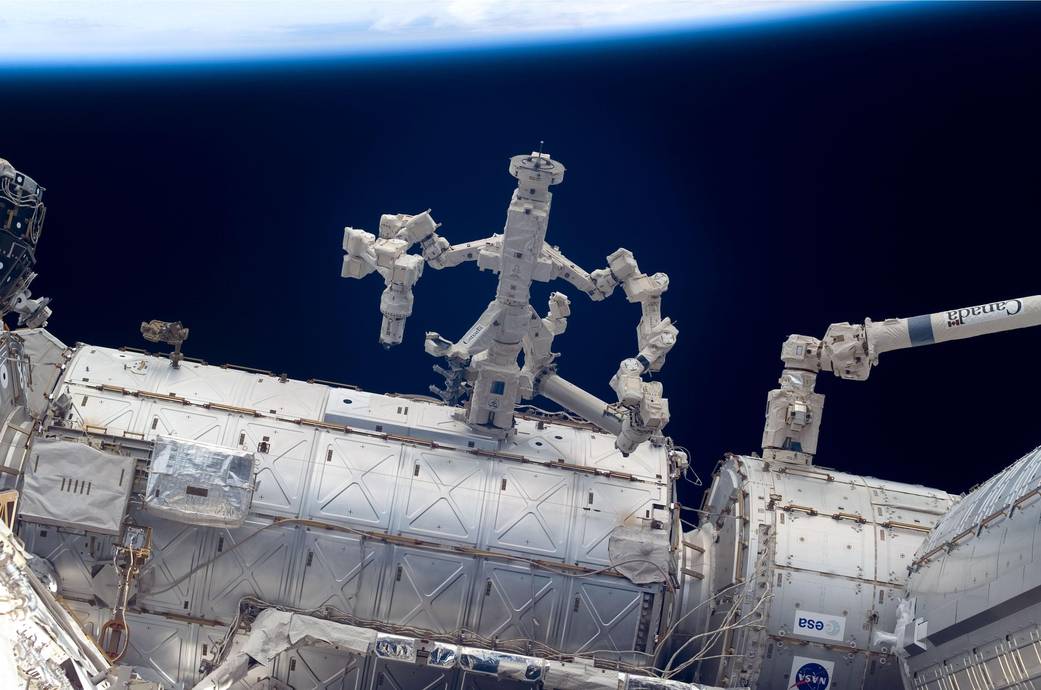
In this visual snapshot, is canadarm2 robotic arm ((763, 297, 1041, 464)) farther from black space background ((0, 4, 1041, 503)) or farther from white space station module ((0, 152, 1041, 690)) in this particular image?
black space background ((0, 4, 1041, 503))

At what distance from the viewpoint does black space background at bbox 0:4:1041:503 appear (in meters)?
21.1

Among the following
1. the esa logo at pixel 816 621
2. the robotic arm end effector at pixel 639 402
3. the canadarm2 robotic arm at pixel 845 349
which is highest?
the canadarm2 robotic arm at pixel 845 349

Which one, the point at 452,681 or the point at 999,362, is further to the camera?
the point at 999,362

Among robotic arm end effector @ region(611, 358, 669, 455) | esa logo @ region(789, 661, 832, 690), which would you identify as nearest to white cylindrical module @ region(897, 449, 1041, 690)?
esa logo @ region(789, 661, 832, 690)

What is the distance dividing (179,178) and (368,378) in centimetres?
451

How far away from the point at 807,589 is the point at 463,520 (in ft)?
14.3

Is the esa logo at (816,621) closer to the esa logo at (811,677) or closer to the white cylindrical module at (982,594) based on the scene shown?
the esa logo at (811,677)

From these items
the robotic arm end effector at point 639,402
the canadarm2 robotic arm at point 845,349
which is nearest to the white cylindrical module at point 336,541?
the robotic arm end effector at point 639,402

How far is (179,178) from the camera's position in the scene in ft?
70.2

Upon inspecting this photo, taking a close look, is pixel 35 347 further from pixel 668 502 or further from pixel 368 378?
pixel 668 502

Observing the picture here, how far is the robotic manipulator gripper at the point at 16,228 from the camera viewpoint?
14703 millimetres

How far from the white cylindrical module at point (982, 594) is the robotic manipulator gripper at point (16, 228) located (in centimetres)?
1118

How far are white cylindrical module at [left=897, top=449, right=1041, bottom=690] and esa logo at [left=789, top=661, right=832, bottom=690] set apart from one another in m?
1.17

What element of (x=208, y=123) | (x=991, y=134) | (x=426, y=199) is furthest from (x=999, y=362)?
(x=208, y=123)
